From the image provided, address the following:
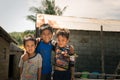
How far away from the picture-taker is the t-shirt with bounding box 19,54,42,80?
4.39m

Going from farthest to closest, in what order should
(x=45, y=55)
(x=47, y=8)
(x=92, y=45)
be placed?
1. (x=47, y=8)
2. (x=92, y=45)
3. (x=45, y=55)

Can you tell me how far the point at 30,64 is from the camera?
4.41 m

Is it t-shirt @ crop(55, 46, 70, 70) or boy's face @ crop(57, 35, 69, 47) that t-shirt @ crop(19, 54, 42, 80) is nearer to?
t-shirt @ crop(55, 46, 70, 70)

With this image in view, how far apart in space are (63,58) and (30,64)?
544 mm

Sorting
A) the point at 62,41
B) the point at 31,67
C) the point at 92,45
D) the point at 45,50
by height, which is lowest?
the point at 31,67

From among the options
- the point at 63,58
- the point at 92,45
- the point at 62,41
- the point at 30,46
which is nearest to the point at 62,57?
the point at 63,58

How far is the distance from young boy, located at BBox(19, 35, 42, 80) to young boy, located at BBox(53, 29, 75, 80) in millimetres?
333

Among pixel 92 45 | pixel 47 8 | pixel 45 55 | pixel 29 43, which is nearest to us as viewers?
pixel 29 43

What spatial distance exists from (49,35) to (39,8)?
118 ft

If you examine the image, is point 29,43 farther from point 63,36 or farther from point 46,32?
point 63,36

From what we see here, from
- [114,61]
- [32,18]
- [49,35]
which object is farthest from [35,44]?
[32,18]

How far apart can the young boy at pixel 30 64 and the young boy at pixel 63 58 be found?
33cm

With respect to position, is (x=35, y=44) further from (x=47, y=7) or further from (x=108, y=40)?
(x=47, y=7)

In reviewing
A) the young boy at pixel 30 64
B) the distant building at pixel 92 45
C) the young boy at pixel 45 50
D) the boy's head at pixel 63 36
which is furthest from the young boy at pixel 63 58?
the distant building at pixel 92 45
